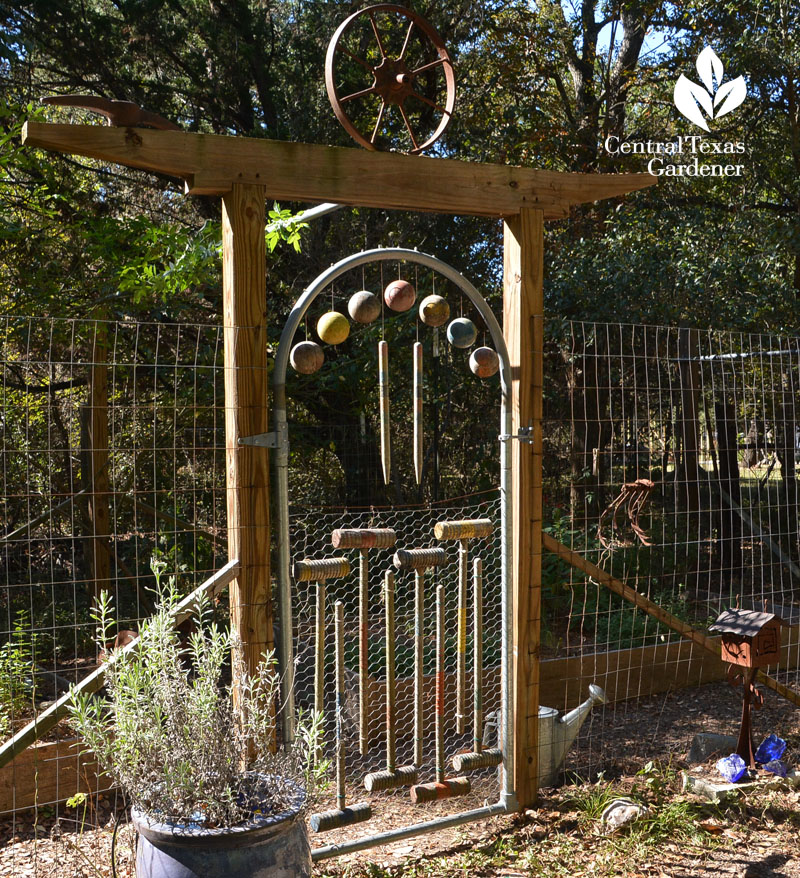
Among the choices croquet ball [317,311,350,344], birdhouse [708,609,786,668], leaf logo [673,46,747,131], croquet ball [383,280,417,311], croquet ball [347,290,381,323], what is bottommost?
birdhouse [708,609,786,668]

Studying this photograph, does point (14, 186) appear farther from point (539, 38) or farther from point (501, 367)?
point (539, 38)

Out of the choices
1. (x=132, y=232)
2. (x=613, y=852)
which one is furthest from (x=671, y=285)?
(x=613, y=852)

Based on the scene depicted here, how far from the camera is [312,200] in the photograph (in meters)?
2.98

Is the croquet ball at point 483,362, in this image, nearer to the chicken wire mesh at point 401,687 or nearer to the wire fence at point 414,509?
the chicken wire mesh at point 401,687

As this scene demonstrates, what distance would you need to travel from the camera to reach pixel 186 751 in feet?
7.14

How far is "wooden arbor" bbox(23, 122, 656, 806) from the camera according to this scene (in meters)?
2.74

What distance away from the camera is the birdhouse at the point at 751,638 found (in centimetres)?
368

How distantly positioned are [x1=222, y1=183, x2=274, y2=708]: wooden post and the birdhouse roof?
203cm

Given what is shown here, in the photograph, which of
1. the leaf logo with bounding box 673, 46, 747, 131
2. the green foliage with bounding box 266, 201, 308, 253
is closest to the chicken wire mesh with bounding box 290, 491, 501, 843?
the green foliage with bounding box 266, 201, 308, 253

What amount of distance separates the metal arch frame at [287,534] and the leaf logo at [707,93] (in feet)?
15.8

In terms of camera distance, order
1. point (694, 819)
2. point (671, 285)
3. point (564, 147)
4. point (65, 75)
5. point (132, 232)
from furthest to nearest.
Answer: point (564, 147) → point (65, 75) → point (671, 285) → point (132, 232) → point (694, 819)

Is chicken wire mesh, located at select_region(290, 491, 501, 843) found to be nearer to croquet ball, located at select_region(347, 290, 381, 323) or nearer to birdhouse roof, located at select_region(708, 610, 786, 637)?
croquet ball, located at select_region(347, 290, 381, 323)

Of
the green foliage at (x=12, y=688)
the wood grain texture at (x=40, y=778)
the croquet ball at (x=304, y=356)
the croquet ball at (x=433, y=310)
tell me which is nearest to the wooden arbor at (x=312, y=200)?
the croquet ball at (x=304, y=356)

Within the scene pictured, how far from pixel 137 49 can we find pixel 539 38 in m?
3.43
